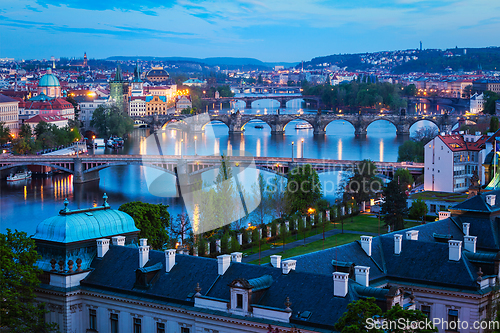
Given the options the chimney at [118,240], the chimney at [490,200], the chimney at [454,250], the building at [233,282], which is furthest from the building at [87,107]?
the chimney at [454,250]

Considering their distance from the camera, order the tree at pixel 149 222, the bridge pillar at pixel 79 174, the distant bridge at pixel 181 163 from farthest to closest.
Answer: the bridge pillar at pixel 79 174 < the distant bridge at pixel 181 163 < the tree at pixel 149 222

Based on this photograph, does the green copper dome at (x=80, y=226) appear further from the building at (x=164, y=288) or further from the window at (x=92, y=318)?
the window at (x=92, y=318)

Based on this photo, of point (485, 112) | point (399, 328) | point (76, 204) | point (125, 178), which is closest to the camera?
point (399, 328)

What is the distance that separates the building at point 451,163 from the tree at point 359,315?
33.9 meters

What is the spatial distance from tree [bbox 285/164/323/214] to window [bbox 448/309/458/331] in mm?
20608

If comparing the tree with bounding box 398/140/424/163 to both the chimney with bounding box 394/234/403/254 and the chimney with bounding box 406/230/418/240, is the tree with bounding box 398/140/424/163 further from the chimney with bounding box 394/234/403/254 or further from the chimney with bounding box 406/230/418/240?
the chimney with bounding box 394/234/403/254

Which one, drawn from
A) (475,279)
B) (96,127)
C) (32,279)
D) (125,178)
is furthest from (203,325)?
(96,127)

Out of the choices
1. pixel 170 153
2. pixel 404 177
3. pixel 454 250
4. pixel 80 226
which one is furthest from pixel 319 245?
pixel 170 153

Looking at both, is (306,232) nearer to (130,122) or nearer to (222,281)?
(222,281)

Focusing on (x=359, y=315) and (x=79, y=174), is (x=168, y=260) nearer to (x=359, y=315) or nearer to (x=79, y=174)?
(x=359, y=315)

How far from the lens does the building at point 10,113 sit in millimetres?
86188

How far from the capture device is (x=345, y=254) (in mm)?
18734

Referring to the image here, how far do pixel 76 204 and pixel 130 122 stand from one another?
4857 centimetres

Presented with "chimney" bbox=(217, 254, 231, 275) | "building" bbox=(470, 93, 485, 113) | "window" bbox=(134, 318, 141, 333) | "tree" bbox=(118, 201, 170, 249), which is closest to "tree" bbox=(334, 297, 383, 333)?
"chimney" bbox=(217, 254, 231, 275)
